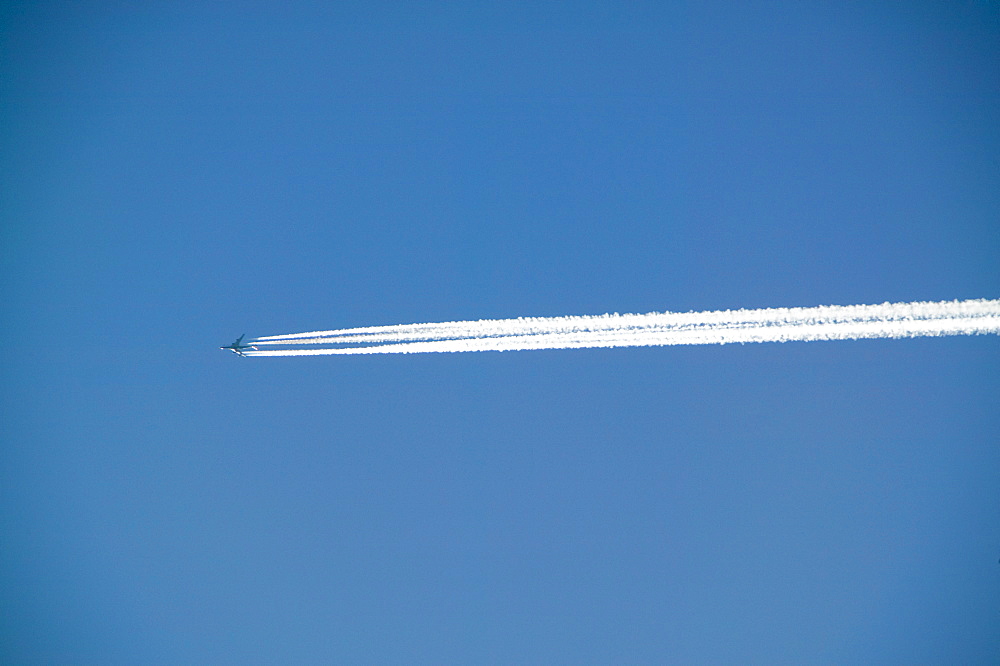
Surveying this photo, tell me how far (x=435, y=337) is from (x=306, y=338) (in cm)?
635

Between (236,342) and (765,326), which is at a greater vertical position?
(236,342)

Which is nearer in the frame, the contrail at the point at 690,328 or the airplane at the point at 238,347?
the contrail at the point at 690,328

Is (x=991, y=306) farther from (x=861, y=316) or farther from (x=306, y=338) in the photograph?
(x=306, y=338)

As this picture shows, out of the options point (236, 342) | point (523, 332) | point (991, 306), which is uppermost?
point (236, 342)

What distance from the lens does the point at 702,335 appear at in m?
16.9

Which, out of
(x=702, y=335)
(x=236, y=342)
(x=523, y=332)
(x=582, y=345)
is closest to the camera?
(x=702, y=335)

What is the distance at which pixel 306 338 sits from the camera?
74.3 ft

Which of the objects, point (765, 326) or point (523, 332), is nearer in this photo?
point (765, 326)

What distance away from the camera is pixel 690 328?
17.3 metres

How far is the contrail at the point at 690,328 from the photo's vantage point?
563 inches

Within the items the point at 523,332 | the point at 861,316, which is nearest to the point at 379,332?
the point at 523,332

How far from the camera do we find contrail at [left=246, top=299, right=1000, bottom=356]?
1430cm

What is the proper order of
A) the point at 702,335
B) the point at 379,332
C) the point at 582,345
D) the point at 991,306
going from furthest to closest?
the point at 379,332, the point at 582,345, the point at 702,335, the point at 991,306

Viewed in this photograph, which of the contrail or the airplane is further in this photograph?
the airplane
